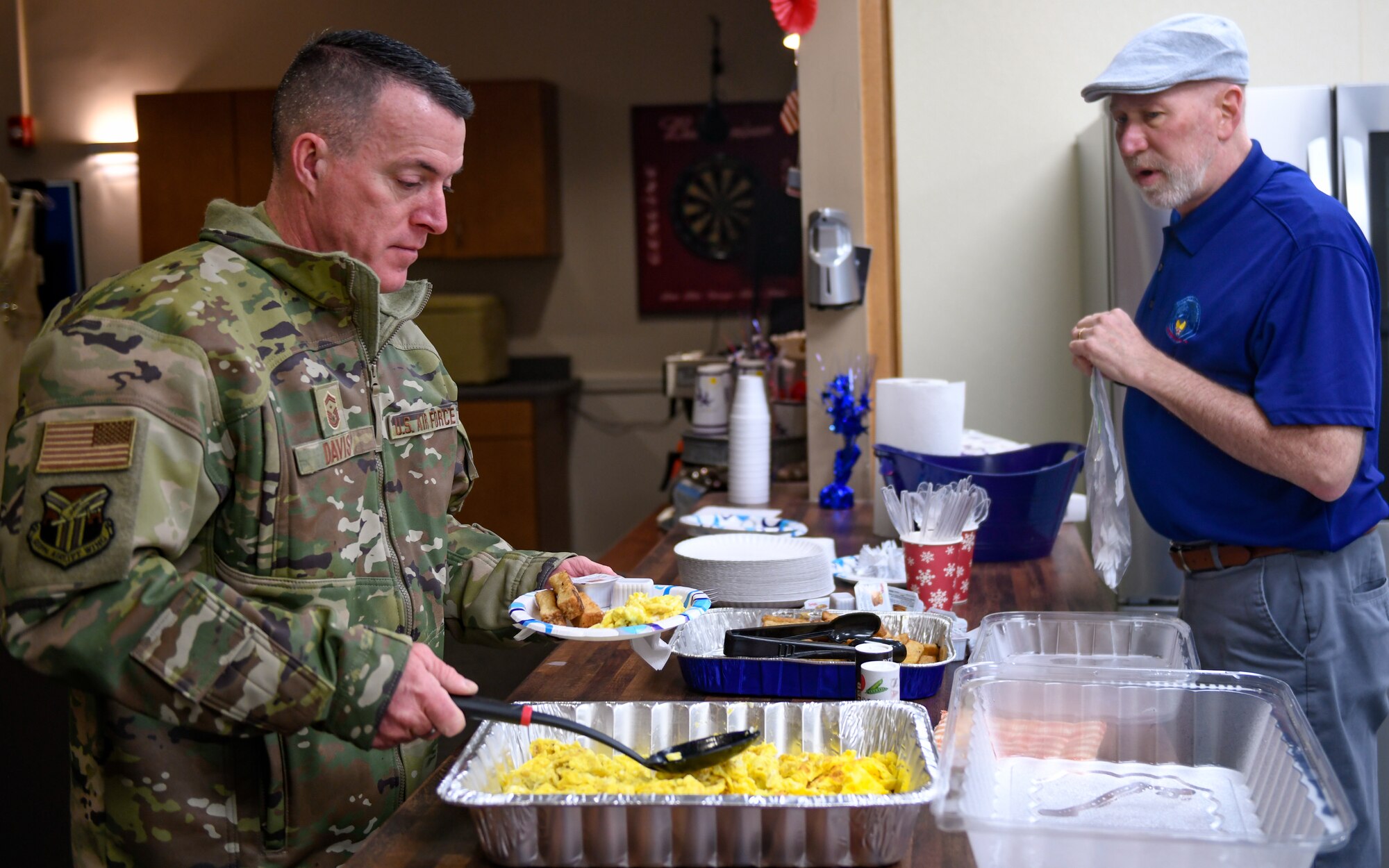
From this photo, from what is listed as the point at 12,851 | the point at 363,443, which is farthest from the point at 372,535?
the point at 12,851

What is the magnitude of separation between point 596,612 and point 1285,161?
1.77m

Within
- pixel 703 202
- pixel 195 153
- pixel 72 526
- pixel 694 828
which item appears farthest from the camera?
pixel 703 202

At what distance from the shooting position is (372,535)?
4.73 feet

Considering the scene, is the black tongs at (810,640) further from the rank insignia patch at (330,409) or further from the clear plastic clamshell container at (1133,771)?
the rank insignia patch at (330,409)

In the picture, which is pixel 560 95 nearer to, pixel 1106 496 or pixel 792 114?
pixel 792 114

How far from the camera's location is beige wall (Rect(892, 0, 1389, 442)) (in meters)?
3.07

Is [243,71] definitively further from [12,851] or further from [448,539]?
[448,539]

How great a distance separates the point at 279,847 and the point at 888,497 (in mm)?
1138

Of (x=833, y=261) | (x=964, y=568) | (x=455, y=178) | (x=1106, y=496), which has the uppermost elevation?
(x=455, y=178)

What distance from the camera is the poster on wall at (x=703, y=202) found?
6.19m

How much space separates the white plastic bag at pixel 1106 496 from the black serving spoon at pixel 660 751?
3.72 ft

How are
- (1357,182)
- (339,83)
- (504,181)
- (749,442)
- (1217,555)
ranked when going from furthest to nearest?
(504,181), (749,442), (1357,182), (1217,555), (339,83)

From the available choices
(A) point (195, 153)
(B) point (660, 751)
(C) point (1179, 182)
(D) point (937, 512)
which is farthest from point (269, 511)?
(A) point (195, 153)

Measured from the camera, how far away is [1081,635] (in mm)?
1711
